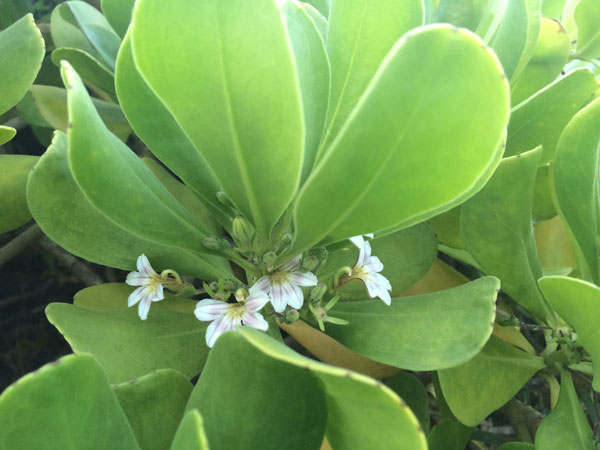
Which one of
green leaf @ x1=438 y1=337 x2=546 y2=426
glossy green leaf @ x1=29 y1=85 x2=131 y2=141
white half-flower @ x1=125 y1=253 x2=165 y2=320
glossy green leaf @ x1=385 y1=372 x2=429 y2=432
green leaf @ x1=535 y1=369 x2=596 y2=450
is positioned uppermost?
glossy green leaf @ x1=29 y1=85 x2=131 y2=141

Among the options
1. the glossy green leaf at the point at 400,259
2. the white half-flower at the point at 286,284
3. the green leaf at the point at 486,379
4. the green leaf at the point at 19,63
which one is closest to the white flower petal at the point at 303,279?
the white half-flower at the point at 286,284

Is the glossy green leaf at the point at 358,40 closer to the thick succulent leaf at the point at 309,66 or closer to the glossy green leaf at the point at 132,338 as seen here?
the thick succulent leaf at the point at 309,66

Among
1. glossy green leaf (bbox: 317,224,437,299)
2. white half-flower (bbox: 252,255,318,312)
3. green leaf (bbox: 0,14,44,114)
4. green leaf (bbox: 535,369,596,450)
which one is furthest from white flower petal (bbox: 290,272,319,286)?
green leaf (bbox: 0,14,44,114)

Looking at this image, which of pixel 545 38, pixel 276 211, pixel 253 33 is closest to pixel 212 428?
pixel 276 211

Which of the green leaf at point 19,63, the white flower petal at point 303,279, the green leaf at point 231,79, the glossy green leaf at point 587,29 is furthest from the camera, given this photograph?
the glossy green leaf at point 587,29

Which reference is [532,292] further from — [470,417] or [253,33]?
[253,33]

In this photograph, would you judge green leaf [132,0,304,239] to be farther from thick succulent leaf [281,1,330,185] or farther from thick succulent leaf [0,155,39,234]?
thick succulent leaf [0,155,39,234]
